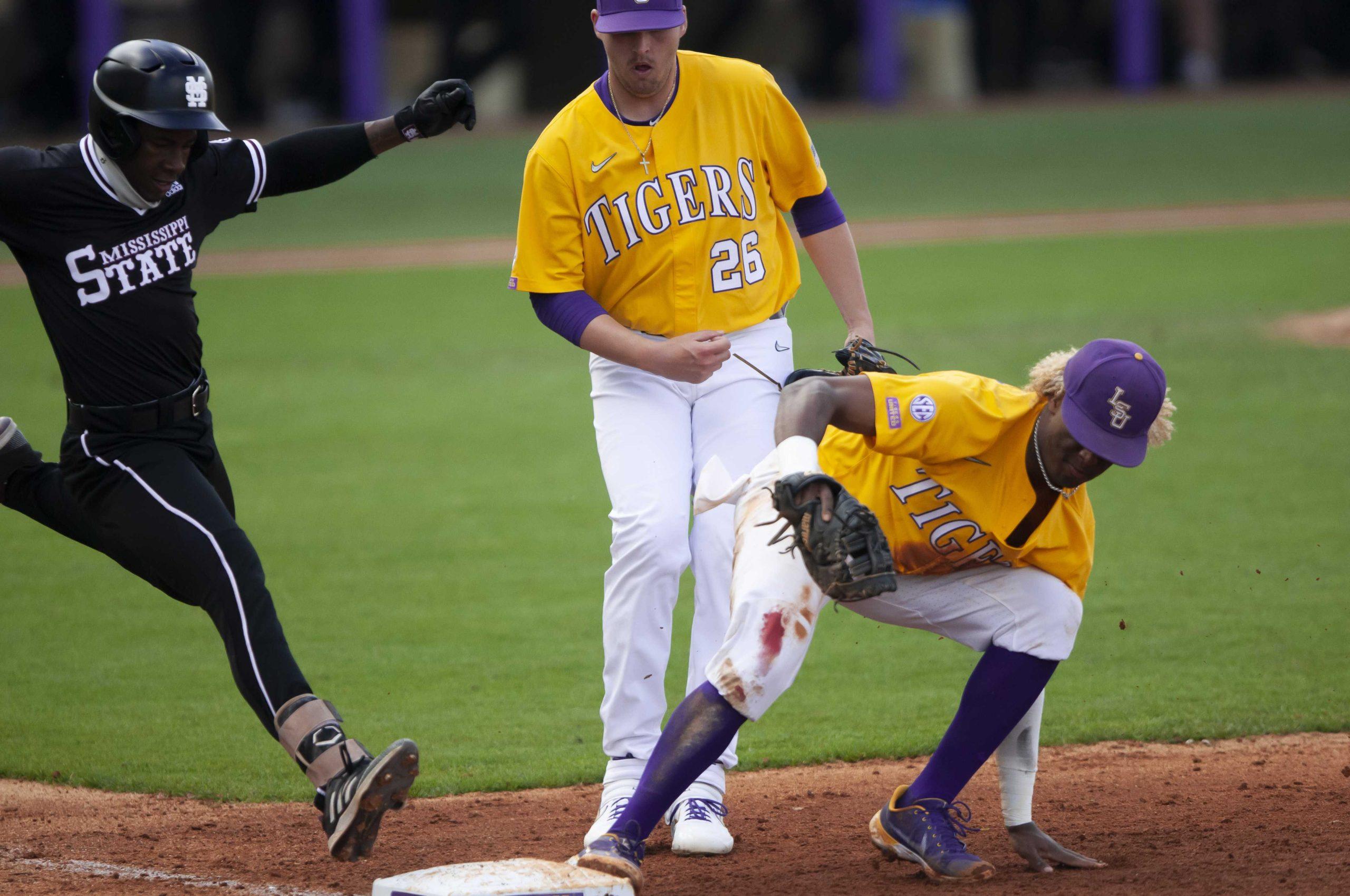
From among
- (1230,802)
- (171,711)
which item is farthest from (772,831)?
(171,711)

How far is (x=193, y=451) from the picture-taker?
424 centimetres

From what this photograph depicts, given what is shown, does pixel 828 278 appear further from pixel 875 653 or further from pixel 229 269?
pixel 229 269

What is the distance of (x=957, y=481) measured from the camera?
384 centimetres

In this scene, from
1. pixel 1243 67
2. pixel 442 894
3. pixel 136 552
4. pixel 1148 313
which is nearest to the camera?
pixel 442 894

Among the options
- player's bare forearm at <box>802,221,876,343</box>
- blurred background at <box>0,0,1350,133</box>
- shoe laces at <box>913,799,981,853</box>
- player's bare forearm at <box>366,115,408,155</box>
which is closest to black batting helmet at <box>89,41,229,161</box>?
player's bare forearm at <box>366,115,408,155</box>

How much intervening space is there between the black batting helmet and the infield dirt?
6.44 ft

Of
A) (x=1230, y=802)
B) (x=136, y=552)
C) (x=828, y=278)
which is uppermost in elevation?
(x=828, y=278)

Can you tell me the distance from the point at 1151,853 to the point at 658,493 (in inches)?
65.7

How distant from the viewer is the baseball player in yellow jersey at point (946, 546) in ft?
11.7

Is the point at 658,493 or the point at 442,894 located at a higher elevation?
the point at 658,493

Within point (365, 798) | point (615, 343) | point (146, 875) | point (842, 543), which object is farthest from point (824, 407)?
point (146, 875)

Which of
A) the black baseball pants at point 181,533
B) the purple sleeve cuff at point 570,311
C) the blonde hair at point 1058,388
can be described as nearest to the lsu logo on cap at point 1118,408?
the blonde hair at point 1058,388

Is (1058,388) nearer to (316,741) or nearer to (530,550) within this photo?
(316,741)

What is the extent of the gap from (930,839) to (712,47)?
33453mm
